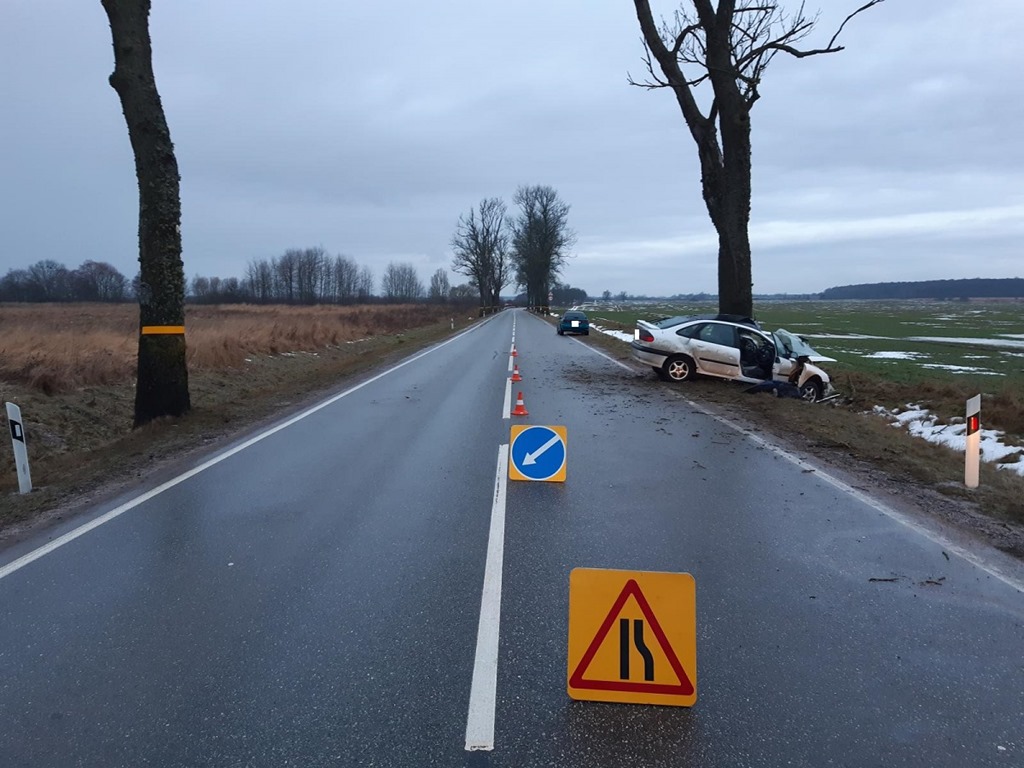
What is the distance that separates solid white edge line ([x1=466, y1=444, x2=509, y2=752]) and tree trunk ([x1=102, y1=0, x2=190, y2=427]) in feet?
25.4

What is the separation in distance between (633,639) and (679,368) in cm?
1369

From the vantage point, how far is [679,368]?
16.8m

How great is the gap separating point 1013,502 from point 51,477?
1043 centimetres

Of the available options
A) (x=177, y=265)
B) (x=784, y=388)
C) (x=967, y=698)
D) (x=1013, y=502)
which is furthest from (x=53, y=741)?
(x=784, y=388)

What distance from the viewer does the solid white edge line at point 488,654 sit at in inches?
129

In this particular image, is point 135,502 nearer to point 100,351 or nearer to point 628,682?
point 628,682

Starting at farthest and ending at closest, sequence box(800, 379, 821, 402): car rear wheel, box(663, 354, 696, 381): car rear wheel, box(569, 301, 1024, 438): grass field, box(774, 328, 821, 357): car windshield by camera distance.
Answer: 1. box(663, 354, 696, 381): car rear wheel
2. box(774, 328, 821, 357): car windshield
3. box(800, 379, 821, 402): car rear wheel
4. box(569, 301, 1024, 438): grass field

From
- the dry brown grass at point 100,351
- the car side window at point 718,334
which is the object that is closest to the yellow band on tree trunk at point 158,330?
the dry brown grass at point 100,351

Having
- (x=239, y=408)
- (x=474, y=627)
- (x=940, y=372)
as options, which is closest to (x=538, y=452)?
(x=474, y=627)

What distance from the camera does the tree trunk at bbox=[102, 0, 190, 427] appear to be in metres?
11.2

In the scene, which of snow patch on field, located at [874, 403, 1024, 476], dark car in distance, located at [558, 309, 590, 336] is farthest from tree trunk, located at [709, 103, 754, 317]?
dark car in distance, located at [558, 309, 590, 336]

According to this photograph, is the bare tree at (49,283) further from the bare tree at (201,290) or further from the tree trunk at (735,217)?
the tree trunk at (735,217)

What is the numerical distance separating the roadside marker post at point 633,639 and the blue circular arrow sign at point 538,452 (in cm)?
415

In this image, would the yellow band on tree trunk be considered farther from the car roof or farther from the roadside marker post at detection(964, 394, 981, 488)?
the roadside marker post at detection(964, 394, 981, 488)
